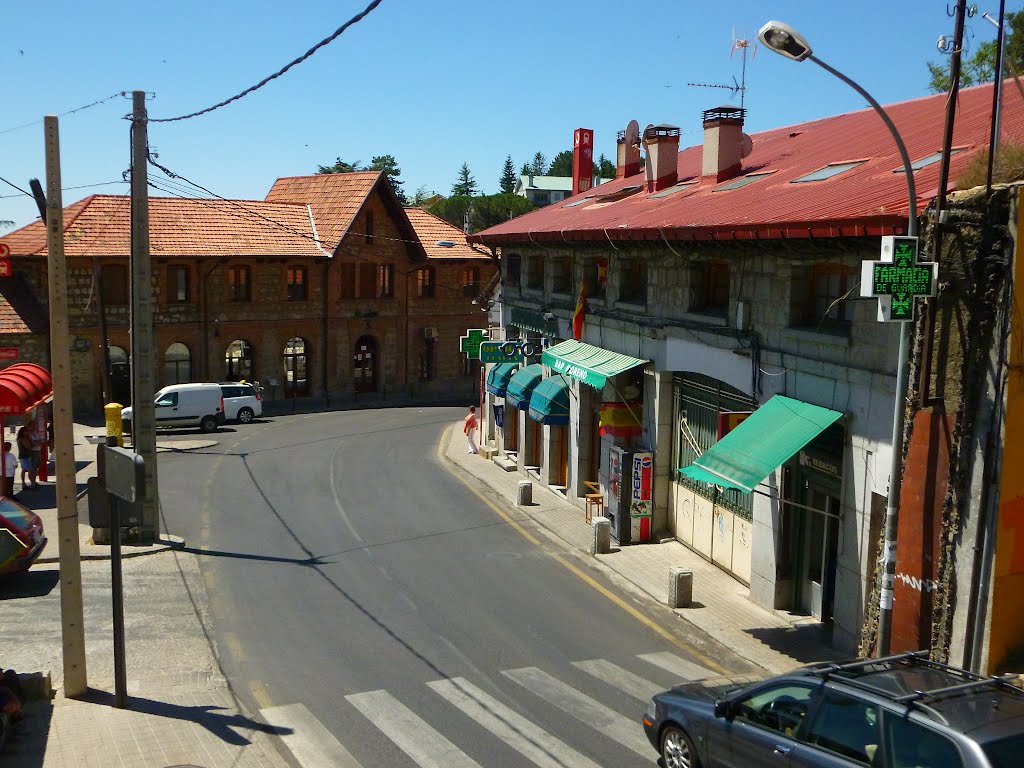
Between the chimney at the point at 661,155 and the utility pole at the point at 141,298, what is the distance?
12.4m

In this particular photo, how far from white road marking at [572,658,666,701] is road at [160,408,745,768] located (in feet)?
0.13

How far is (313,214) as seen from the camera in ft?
167

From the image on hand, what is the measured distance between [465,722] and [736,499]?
8377 mm

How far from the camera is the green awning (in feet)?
69.9

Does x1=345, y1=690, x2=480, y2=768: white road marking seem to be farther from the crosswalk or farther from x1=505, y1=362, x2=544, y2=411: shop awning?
x1=505, y1=362, x2=544, y2=411: shop awning

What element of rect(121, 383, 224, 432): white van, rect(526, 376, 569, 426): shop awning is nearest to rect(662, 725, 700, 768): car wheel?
rect(526, 376, 569, 426): shop awning

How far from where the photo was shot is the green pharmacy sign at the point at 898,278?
38.1 ft

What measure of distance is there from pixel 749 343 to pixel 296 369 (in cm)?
3423

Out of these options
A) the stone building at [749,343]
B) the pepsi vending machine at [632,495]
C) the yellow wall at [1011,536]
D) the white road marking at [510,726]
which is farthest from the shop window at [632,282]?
the white road marking at [510,726]

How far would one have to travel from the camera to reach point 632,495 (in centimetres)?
2117

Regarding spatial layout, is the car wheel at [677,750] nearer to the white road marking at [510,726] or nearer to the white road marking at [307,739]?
the white road marking at [510,726]

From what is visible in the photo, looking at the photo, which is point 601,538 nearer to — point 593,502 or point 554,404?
Answer: point 593,502

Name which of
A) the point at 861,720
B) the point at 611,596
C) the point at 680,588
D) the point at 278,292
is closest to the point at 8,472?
the point at 611,596

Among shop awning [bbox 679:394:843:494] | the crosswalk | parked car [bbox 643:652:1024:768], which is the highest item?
shop awning [bbox 679:394:843:494]
